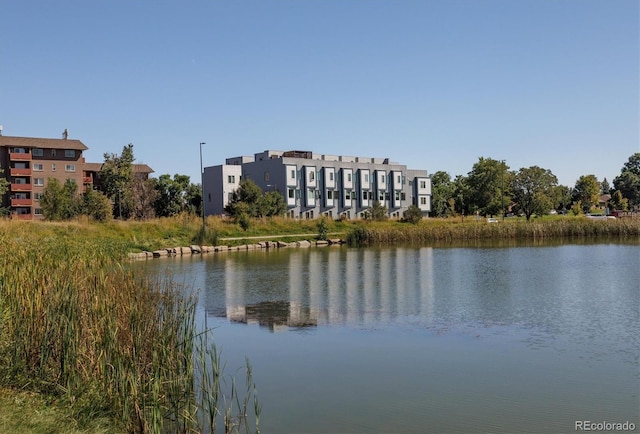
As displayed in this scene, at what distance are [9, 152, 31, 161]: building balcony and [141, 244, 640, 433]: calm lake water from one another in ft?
165

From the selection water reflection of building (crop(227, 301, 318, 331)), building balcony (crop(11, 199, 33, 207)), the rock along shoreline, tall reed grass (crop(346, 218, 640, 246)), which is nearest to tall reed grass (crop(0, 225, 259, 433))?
water reflection of building (crop(227, 301, 318, 331))

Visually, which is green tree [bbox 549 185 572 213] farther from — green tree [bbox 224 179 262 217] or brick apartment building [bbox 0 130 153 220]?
brick apartment building [bbox 0 130 153 220]

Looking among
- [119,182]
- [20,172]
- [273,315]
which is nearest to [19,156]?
[20,172]

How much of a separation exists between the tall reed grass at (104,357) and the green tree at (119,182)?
56635 millimetres

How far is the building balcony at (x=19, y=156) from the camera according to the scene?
65.9m

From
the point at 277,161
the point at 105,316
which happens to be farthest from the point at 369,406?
the point at 277,161

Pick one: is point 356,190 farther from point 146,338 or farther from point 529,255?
point 146,338

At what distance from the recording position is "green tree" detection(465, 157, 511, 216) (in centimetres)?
7775

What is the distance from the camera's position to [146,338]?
8.46m

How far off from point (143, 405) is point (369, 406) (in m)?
3.25

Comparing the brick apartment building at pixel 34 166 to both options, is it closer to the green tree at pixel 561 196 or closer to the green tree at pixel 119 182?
the green tree at pixel 119 182

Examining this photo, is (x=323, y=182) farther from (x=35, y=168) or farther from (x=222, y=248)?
(x=35, y=168)

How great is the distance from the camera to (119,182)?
63.9 meters

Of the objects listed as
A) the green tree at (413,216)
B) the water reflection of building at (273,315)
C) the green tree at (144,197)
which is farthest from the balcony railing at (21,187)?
the water reflection of building at (273,315)
